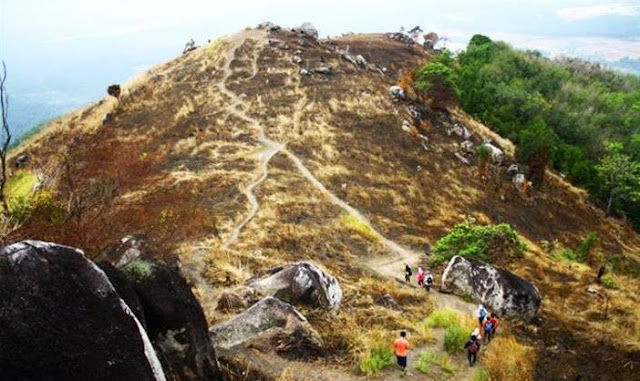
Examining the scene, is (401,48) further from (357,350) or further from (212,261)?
(357,350)

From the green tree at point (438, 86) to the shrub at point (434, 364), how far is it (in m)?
50.7

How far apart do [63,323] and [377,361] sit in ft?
31.7

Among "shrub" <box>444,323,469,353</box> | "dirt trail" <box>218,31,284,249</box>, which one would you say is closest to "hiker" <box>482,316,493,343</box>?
"shrub" <box>444,323,469,353</box>

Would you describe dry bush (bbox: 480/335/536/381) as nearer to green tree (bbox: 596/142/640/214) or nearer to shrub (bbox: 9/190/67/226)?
shrub (bbox: 9/190/67/226)

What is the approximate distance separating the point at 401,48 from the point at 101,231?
80.8 metres

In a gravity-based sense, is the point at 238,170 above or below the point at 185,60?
below

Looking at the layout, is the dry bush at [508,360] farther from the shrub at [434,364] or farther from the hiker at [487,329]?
the shrub at [434,364]

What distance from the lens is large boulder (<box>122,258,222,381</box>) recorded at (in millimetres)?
12594

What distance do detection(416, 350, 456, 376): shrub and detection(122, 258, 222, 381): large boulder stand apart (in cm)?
718

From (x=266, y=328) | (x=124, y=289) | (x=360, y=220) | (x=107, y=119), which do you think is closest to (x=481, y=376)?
(x=266, y=328)

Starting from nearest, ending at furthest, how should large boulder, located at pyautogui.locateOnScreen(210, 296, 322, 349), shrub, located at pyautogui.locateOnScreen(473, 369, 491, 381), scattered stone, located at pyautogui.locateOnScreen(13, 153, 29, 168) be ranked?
large boulder, located at pyautogui.locateOnScreen(210, 296, 322, 349) → shrub, located at pyautogui.locateOnScreen(473, 369, 491, 381) → scattered stone, located at pyautogui.locateOnScreen(13, 153, 29, 168)

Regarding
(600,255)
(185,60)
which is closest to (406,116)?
(600,255)

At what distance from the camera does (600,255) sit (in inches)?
1761

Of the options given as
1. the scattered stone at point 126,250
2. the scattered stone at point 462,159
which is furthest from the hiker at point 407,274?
the scattered stone at point 462,159
